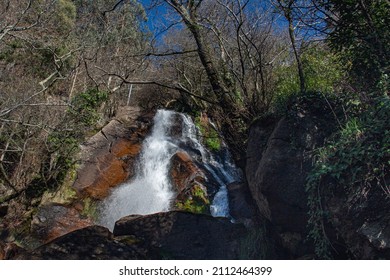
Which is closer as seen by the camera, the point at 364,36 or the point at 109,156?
the point at 364,36

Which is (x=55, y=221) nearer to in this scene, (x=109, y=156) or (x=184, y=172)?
(x=109, y=156)

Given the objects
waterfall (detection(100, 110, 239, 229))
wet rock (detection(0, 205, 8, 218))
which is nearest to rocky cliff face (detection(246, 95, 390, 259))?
waterfall (detection(100, 110, 239, 229))

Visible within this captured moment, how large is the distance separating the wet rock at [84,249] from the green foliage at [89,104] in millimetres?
7025

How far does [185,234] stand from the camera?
704 centimetres

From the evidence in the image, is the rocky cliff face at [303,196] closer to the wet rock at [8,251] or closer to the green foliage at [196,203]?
the green foliage at [196,203]

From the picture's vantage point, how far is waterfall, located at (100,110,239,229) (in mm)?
10766

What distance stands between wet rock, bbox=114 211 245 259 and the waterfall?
243cm

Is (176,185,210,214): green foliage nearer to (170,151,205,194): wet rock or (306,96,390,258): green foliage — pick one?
(170,151,205,194): wet rock

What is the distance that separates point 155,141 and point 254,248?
8248mm

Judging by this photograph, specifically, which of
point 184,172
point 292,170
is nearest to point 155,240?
point 292,170

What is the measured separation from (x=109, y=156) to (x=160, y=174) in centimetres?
196

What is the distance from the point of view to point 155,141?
13.9 metres

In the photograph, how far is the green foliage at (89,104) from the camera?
13.5 m

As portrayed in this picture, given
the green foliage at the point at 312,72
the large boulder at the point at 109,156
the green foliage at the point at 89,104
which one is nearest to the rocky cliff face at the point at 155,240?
the green foliage at the point at 312,72
